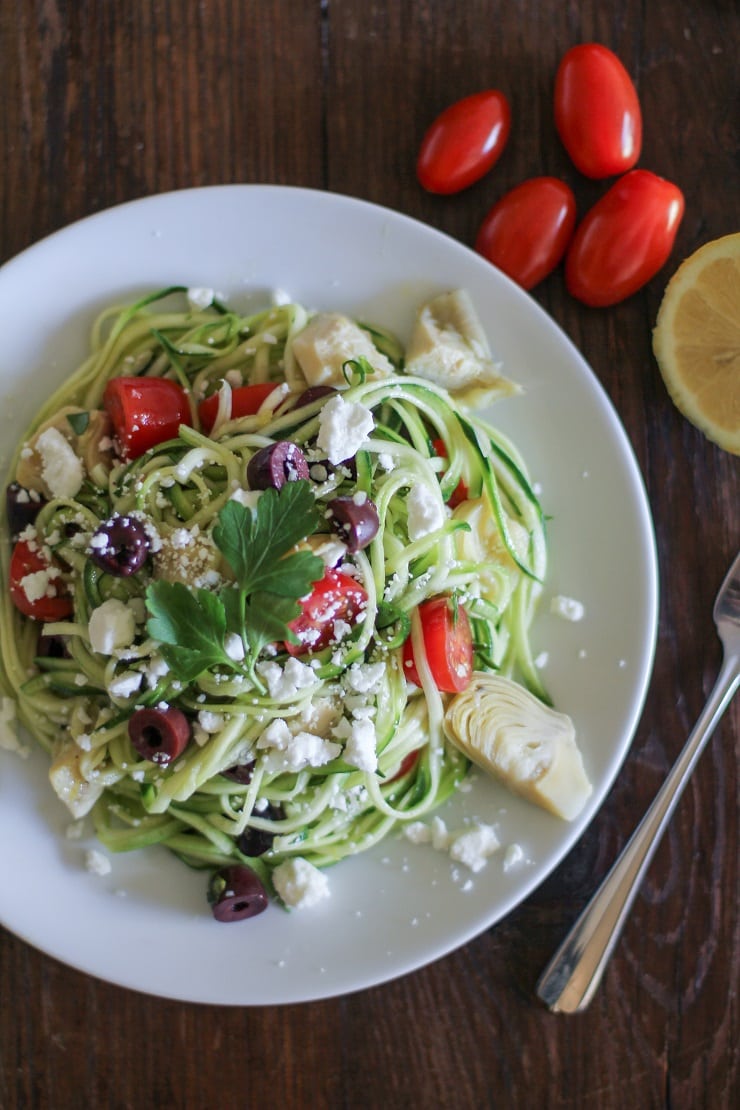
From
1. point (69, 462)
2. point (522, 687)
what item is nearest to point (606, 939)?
point (522, 687)

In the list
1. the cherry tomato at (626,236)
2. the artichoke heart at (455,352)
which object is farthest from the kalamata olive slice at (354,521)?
the cherry tomato at (626,236)

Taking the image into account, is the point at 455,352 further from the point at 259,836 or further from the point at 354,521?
the point at 259,836

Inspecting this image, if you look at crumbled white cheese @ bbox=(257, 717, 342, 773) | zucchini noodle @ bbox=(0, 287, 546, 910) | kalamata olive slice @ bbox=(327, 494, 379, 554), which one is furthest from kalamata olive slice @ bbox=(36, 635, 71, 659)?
kalamata olive slice @ bbox=(327, 494, 379, 554)

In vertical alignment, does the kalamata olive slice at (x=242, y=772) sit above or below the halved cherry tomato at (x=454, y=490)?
below

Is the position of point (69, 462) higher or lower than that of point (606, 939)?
higher

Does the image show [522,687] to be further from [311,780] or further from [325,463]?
[325,463]

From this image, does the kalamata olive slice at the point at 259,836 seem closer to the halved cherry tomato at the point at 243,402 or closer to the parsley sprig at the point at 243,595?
the parsley sprig at the point at 243,595
